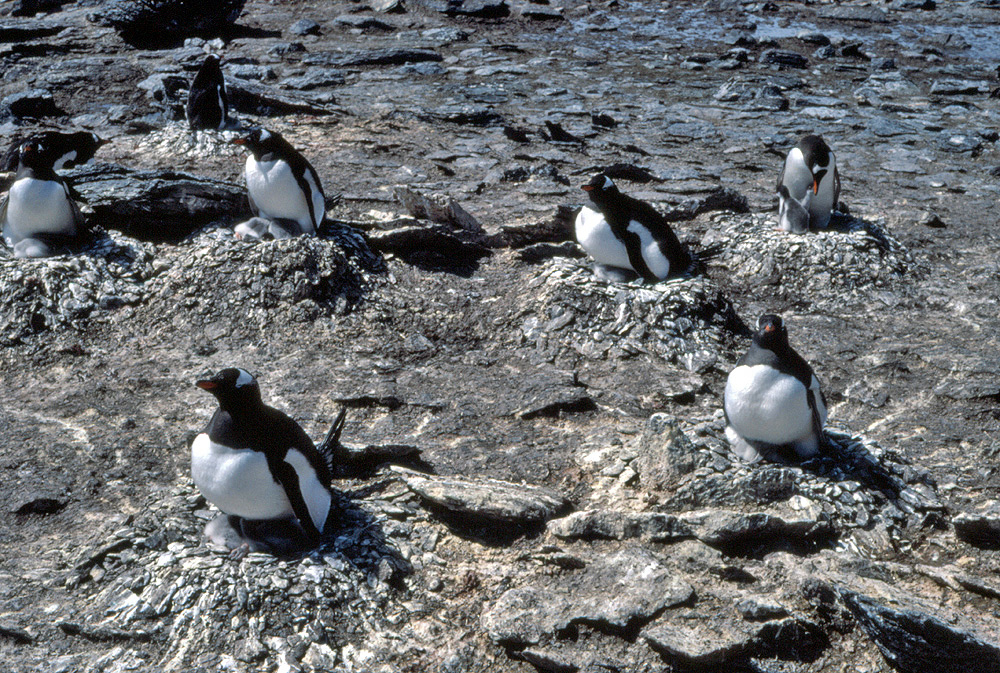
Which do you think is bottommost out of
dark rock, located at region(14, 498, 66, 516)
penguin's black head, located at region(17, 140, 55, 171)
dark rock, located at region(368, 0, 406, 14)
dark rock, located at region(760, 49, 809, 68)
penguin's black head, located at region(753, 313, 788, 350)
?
dark rock, located at region(14, 498, 66, 516)

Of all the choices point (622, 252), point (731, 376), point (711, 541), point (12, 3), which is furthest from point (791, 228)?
point (12, 3)

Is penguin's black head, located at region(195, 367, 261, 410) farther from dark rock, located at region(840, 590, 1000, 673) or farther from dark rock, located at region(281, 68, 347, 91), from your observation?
dark rock, located at region(281, 68, 347, 91)

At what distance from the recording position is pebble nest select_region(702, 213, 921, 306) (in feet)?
27.5

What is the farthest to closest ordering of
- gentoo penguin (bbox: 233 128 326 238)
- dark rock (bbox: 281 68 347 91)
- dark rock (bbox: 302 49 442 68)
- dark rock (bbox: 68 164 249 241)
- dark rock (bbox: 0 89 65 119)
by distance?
dark rock (bbox: 302 49 442 68) → dark rock (bbox: 281 68 347 91) → dark rock (bbox: 0 89 65 119) → dark rock (bbox: 68 164 249 241) → gentoo penguin (bbox: 233 128 326 238)

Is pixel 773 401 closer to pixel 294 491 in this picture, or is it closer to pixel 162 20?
pixel 294 491

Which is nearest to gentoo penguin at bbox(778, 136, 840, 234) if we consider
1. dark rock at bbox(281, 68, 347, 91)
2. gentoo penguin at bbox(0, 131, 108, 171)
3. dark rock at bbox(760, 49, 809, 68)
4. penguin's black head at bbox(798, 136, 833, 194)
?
penguin's black head at bbox(798, 136, 833, 194)

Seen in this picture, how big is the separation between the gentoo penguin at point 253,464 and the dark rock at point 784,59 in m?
12.4

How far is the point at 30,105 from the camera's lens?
12.5 m

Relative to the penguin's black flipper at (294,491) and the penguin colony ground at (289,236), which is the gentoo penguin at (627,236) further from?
the penguin's black flipper at (294,491)

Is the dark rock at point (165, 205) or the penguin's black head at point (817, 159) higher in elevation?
the penguin's black head at point (817, 159)

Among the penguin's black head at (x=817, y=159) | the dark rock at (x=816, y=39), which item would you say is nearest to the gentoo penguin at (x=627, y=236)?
the penguin's black head at (x=817, y=159)

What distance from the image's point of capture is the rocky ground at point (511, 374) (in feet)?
15.1

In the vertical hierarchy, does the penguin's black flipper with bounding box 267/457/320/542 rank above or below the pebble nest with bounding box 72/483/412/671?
above

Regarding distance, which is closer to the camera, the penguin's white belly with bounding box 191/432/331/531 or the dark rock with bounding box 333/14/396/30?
the penguin's white belly with bounding box 191/432/331/531
